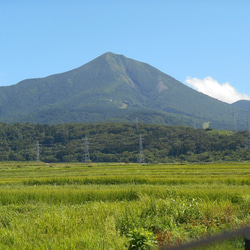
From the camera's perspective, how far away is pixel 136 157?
112 metres

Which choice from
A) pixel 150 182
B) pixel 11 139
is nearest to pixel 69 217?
→ pixel 150 182

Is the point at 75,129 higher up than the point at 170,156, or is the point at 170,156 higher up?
the point at 75,129

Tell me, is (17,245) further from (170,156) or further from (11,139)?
(11,139)

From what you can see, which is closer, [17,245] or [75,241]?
[75,241]

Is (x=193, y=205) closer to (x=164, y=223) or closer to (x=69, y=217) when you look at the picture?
(x=164, y=223)

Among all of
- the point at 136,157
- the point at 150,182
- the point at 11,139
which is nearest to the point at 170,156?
the point at 136,157

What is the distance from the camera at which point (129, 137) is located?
448 ft

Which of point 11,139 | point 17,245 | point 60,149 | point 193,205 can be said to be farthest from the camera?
point 11,139

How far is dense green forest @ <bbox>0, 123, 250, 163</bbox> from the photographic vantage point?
110 m

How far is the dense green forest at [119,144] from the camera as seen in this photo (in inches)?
4311

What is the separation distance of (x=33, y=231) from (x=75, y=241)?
2.49m

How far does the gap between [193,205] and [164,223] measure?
5.07ft

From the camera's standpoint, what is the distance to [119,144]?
130125mm

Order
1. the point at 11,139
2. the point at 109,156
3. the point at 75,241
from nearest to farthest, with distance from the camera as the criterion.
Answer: the point at 75,241 → the point at 109,156 → the point at 11,139
